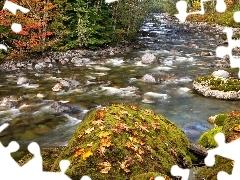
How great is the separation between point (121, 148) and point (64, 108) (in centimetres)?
882

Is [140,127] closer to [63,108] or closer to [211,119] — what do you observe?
[211,119]

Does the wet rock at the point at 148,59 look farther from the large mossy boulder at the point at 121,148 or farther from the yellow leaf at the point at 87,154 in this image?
the yellow leaf at the point at 87,154

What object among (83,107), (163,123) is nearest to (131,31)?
(83,107)

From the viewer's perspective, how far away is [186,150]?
6375 millimetres

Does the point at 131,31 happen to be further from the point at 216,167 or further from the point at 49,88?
the point at 216,167

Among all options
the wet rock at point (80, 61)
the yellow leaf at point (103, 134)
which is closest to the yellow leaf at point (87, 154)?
the yellow leaf at point (103, 134)

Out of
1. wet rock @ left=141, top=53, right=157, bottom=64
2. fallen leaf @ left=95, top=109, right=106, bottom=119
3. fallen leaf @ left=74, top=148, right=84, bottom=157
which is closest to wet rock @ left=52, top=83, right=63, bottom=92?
wet rock @ left=141, top=53, right=157, bottom=64

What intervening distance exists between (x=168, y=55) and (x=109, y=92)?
11.3 meters

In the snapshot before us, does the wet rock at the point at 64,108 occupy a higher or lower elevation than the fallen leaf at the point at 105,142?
lower

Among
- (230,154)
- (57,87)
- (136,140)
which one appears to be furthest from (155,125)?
(57,87)

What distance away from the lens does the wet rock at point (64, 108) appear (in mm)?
13477

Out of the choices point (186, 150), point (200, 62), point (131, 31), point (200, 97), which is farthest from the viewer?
point (131, 31)

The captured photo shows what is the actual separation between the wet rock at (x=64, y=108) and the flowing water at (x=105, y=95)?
25 cm

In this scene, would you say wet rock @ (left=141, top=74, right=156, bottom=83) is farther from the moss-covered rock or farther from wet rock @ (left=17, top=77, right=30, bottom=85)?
wet rock @ (left=17, top=77, right=30, bottom=85)
